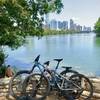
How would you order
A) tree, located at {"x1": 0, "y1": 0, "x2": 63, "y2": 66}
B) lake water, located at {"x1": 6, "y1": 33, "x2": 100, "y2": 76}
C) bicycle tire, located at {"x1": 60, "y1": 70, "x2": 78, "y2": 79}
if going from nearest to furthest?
bicycle tire, located at {"x1": 60, "y1": 70, "x2": 78, "y2": 79}
tree, located at {"x1": 0, "y1": 0, "x2": 63, "y2": 66}
lake water, located at {"x1": 6, "y1": 33, "x2": 100, "y2": 76}

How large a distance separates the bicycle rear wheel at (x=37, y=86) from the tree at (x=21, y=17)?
6.39 m

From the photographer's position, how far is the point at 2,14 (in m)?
13.7

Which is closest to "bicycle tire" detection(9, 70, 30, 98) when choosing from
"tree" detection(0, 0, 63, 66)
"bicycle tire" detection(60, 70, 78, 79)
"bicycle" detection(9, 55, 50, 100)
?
"bicycle" detection(9, 55, 50, 100)

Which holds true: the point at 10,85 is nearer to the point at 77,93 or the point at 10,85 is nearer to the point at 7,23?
the point at 77,93

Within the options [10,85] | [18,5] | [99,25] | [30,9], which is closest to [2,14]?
[18,5]

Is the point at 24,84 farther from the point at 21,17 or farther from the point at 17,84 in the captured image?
the point at 21,17

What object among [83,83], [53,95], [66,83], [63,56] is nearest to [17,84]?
[53,95]

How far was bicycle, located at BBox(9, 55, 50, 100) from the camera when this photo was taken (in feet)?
22.2

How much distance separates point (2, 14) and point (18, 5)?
0.80m

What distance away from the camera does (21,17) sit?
13969 millimetres

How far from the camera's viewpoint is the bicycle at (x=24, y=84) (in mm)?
6777

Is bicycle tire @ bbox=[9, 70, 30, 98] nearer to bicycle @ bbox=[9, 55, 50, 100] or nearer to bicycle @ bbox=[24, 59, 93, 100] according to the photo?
bicycle @ bbox=[9, 55, 50, 100]

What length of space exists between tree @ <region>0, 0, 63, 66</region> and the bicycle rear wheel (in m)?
6.39

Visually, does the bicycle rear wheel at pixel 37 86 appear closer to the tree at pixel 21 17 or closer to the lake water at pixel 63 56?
the tree at pixel 21 17
